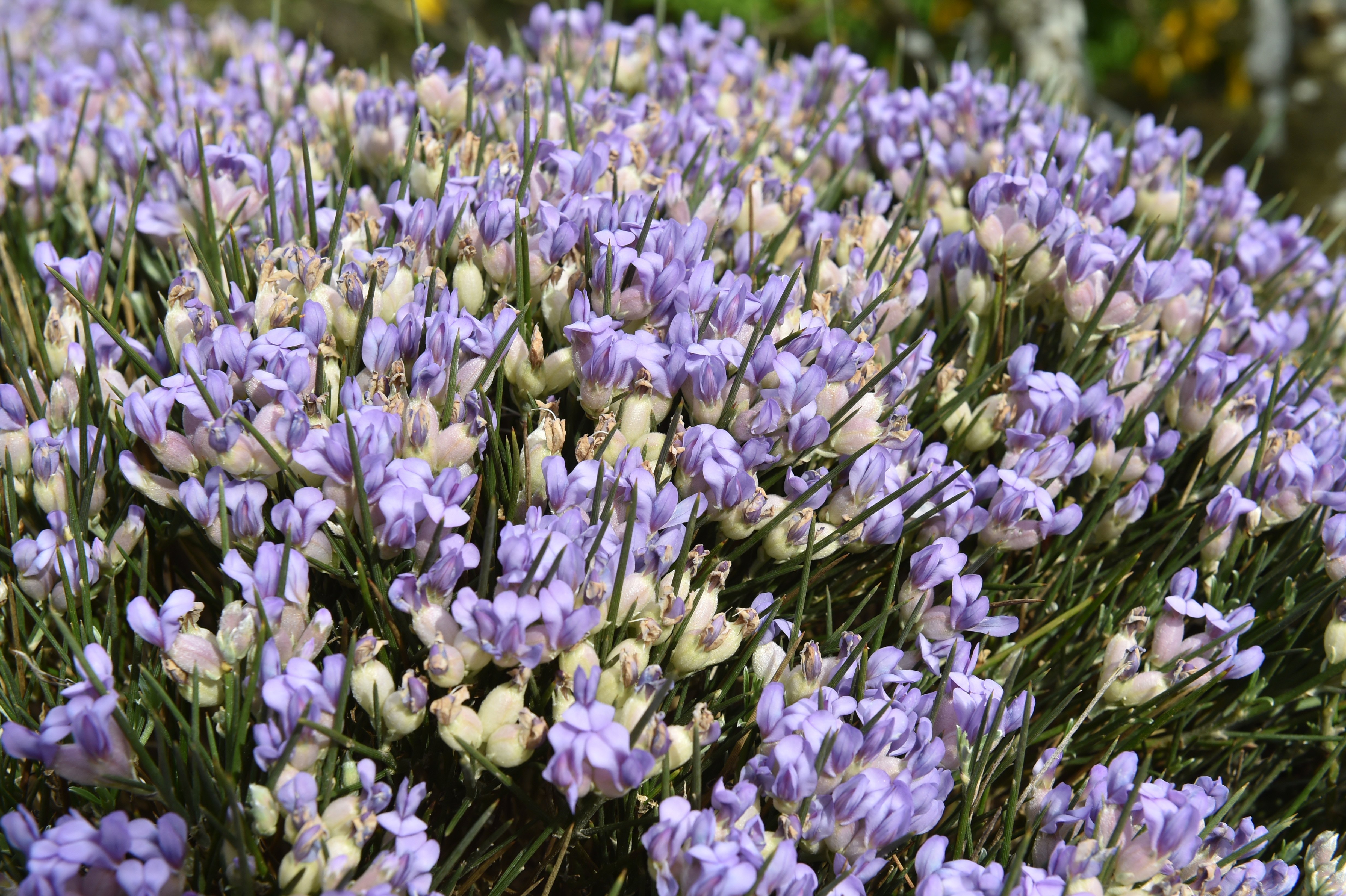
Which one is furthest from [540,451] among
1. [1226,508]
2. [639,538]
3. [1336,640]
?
[1336,640]

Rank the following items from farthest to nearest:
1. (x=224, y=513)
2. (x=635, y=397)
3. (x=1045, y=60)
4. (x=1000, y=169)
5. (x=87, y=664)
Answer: (x=1045, y=60)
(x=1000, y=169)
(x=635, y=397)
(x=224, y=513)
(x=87, y=664)

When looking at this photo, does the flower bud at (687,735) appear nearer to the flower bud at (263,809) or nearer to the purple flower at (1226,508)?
the flower bud at (263,809)

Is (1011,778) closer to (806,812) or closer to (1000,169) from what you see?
(806,812)

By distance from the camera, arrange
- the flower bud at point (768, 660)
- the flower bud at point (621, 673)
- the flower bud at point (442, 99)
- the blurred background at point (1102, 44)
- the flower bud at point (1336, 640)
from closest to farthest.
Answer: the flower bud at point (621, 673) → the flower bud at point (768, 660) → the flower bud at point (1336, 640) → the flower bud at point (442, 99) → the blurred background at point (1102, 44)

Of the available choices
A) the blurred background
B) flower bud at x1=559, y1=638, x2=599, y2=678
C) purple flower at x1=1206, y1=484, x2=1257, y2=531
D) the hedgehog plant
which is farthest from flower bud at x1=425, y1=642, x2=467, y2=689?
the blurred background

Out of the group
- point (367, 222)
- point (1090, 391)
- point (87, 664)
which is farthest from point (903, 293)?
point (87, 664)

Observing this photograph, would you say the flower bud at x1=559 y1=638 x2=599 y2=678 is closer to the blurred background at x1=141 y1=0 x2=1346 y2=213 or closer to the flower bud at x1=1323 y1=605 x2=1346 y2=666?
the flower bud at x1=1323 y1=605 x2=1346 y2=666

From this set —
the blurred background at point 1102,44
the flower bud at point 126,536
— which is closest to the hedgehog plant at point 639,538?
the flower bud at point 126,536

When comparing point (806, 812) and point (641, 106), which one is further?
point (641, 106)
